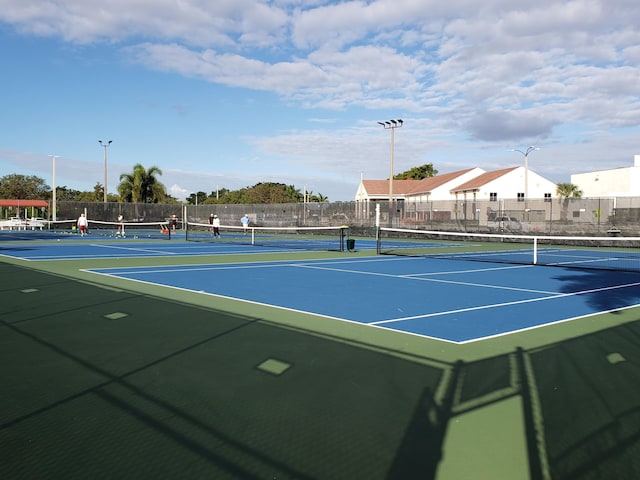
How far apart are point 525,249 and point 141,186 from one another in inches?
1745

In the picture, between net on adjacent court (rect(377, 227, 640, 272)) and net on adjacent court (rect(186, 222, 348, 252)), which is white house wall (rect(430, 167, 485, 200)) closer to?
net on adjacent court (rect(186, 222, 348, 252))

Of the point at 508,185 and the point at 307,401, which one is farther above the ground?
the point at 508,185

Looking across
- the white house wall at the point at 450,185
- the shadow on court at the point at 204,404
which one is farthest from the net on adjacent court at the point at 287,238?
the white house wall at the point at 450,185

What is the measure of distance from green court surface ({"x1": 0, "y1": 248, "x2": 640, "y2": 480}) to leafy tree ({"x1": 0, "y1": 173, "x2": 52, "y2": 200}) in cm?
7680

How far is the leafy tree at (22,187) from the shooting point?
243 feet

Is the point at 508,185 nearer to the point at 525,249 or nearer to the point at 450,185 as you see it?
the point at 450,185

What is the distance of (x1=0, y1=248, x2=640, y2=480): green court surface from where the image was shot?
3352 mm

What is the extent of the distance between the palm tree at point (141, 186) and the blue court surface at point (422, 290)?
4588 centimetres

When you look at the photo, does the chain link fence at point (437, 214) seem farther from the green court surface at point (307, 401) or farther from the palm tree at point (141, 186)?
the green court surface at point (307, 401)

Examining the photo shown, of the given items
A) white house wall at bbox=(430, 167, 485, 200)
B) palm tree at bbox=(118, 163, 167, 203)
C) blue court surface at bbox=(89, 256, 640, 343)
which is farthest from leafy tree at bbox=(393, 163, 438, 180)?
blue court surface at bbox=(89, 256, 640, 343)

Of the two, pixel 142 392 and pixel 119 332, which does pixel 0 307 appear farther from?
pixel 142 392

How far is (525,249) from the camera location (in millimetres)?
26250

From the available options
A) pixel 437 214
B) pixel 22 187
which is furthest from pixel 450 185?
pixel 22 187

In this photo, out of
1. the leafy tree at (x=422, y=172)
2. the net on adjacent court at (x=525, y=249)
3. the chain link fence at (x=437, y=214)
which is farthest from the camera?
the leafy tree at (x=422, y=172)
